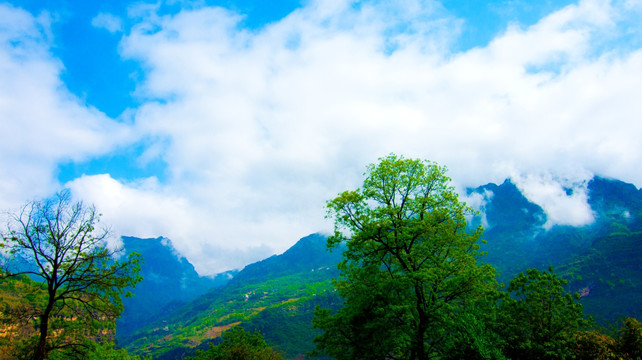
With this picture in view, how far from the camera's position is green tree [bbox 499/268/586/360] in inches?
746

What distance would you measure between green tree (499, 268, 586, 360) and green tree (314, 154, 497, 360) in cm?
479

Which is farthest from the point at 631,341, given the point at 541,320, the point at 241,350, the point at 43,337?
the point at 241,350

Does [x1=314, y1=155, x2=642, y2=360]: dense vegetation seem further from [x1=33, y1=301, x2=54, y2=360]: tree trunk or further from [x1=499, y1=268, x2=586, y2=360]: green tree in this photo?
[x1=33, y1=301, x2=54, y2=360]: tree trunk

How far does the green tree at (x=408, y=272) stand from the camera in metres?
16.3

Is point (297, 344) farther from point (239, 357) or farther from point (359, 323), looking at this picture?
point (359, 323)

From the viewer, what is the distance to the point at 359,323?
741 inches

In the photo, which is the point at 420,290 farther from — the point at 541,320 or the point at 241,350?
the point at 241,350

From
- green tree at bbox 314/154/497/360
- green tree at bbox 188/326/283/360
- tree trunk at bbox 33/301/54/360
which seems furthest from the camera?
green tree at bbox 188/326/283/360

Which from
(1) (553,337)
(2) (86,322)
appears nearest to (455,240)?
(1) (553,337)

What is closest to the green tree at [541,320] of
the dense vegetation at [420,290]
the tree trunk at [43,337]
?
the dense vegetation at [420,290]

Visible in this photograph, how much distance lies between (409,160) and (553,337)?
1488cm

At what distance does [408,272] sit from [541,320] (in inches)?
471

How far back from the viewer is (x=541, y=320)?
802 inches

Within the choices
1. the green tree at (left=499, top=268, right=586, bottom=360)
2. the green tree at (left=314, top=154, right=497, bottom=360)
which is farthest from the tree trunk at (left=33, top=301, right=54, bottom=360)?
the green tree at (left=499, top=268, right=586, bottom=360)
